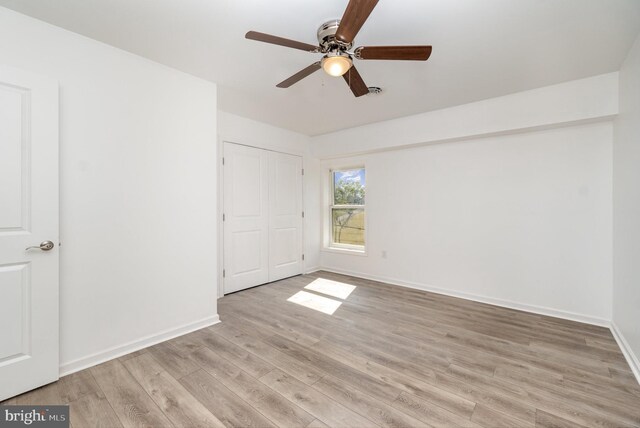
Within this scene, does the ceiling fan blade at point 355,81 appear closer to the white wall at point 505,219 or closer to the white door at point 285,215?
the white wall at point 505,219

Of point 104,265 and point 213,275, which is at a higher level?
point 104,265

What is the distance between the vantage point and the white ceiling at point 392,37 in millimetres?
1821

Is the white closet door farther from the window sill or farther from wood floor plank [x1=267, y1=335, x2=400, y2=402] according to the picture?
wood floor plank [x1=267, y1=335, x2=400, y2=402]

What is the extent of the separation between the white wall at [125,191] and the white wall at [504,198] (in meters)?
2.67

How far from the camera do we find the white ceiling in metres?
1.82

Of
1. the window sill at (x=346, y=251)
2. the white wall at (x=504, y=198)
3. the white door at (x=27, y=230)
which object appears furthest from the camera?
the window sill at (x=346, y=251)

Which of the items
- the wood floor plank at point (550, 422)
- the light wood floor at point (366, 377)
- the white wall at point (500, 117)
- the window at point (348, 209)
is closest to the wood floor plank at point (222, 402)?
the light wood floor at point (366, 377)

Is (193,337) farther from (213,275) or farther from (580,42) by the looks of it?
(580,42)

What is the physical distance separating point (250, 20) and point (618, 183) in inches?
140

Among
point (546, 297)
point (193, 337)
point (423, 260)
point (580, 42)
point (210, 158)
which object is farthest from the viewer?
point (423, 260)

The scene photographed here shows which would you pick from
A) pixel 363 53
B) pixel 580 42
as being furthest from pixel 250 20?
pixel 580 42

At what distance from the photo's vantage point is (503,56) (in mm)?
2402

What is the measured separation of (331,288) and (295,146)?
2.45 metres

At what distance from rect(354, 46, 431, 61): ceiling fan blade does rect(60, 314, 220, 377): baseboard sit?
110 inches
